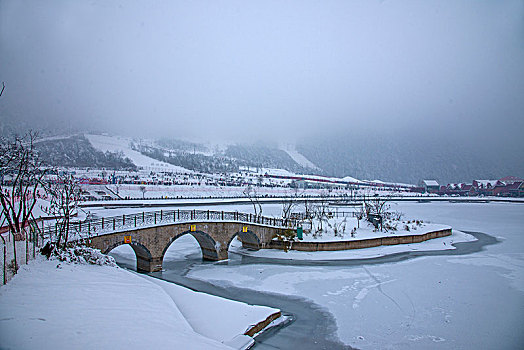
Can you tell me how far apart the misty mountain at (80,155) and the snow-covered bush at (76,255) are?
362 ft

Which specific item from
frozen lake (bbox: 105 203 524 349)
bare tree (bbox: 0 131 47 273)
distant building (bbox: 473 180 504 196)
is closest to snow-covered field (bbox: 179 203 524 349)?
frozen lake (bbox: 105 203 524 349)

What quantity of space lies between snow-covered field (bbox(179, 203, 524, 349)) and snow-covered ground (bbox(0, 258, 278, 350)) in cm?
413

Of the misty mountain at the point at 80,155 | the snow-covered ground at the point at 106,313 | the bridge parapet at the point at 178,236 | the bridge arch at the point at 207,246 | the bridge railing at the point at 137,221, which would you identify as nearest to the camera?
the snow-covered ground at the point at 106,313

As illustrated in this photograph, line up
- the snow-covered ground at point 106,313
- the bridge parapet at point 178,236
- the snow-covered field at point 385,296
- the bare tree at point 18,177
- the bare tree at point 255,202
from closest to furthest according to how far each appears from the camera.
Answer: the snow-covered ground at point 106,313 → the snow-covered field at point 385,296 → the bare tree at point 18,177 → the bridge parapet at point 178,236 → the bare tree at point 255,202

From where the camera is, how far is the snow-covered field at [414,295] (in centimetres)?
1262

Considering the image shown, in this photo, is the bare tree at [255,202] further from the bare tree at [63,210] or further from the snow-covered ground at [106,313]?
the snow-covered ground at [106,313]

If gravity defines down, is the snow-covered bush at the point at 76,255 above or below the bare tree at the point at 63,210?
below

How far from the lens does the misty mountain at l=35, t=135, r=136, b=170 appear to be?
120887 mm

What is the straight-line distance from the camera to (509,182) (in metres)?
126

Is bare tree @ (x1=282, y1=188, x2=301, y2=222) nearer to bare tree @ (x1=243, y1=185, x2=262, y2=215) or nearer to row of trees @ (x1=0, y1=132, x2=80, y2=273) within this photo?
bare tree @ (x1=243, y1=185, x2=262, y2=215)

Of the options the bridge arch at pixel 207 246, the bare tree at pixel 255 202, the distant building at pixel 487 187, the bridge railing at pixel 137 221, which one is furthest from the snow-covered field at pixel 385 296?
the distant building at pixel 487 187

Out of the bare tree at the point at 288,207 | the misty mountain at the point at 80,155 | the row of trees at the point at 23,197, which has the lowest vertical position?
the bare tree at the point at 288,207

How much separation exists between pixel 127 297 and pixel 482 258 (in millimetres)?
24859

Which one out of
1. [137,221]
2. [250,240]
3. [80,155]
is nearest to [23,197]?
[137,221]
